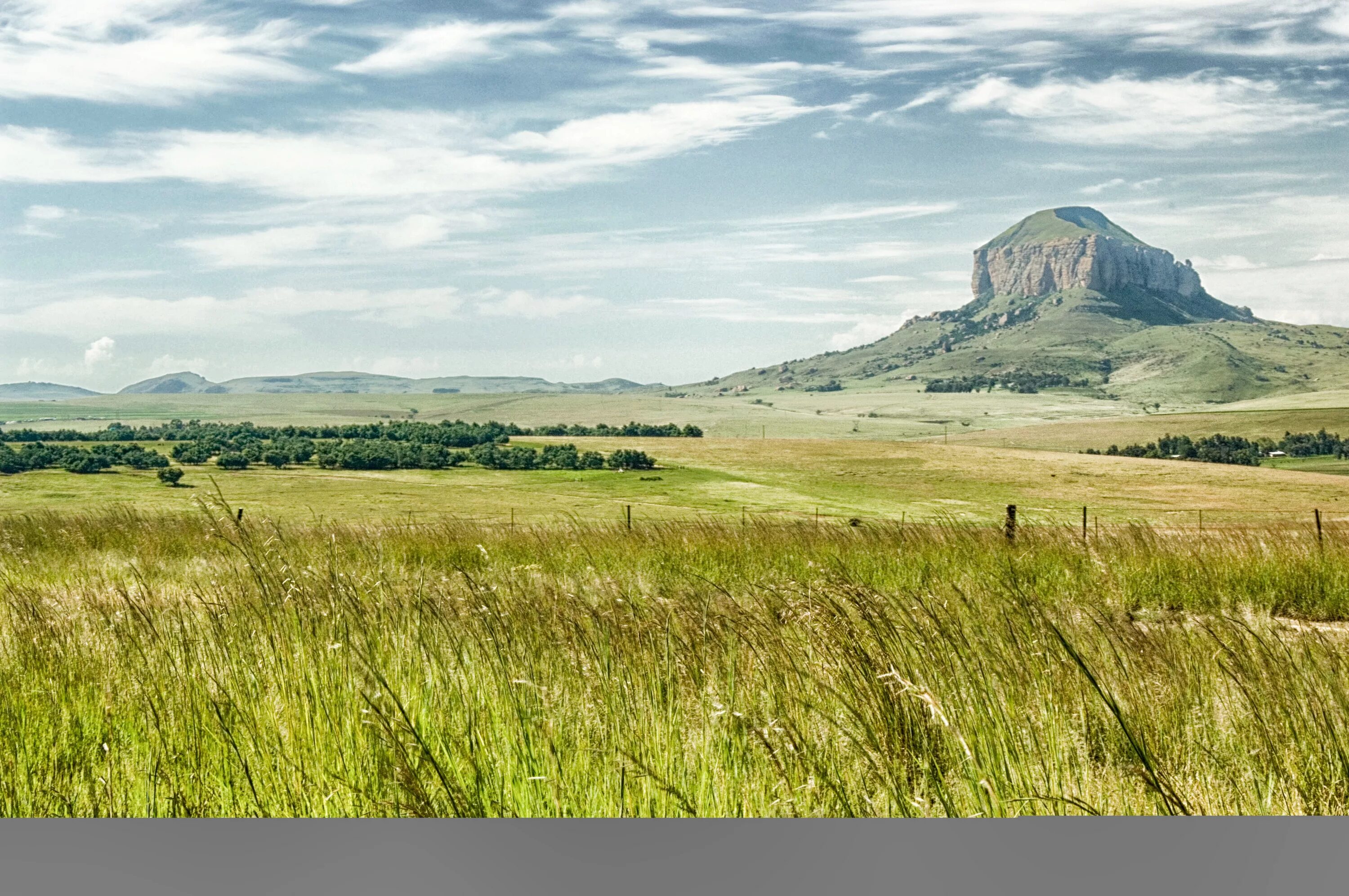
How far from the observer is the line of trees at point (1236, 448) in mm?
114625

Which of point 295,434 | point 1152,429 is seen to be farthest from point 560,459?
point 1152,429

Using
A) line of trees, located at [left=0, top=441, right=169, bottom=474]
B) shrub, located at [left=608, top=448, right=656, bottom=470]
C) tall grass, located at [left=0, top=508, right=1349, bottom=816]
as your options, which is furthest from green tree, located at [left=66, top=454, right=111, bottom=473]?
tall grass, located at [left=0, top=508, right=1349, bottom=816]

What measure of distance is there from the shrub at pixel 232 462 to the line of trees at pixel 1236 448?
85.9m

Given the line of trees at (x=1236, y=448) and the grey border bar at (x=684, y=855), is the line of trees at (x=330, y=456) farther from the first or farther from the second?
the line of trees at (x=1236, y=448)

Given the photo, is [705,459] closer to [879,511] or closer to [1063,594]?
[879,511]

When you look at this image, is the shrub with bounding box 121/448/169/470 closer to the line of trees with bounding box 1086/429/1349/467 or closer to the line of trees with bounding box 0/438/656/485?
the line of trees with bounding box 0/438/656/485

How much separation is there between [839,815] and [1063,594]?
8041 mm

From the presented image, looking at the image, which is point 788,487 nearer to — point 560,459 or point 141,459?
point 560,459

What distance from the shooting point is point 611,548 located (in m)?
13.6

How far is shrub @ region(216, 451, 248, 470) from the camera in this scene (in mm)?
70062

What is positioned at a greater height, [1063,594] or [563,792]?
[563,792]

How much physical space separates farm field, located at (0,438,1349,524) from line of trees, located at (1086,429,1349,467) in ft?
116

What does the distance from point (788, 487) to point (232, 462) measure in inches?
1563

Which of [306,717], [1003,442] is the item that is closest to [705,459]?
[1003,442]
